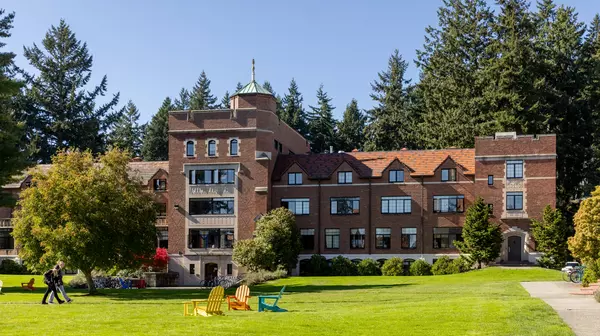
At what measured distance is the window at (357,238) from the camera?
66.6 m

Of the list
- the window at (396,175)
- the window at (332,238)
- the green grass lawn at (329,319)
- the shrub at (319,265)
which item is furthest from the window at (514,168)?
the green grass lawn at (329,319)

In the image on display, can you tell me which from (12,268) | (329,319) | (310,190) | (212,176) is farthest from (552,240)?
(12,268)

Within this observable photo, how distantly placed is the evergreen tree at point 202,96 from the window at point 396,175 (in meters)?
50.7

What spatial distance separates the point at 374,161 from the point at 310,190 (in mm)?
5945

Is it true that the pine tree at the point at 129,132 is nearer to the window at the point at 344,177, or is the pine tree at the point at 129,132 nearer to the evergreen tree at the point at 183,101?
the evergreen tree at the point at 183,101

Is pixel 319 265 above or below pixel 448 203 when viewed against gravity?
below

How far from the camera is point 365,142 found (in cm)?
9919

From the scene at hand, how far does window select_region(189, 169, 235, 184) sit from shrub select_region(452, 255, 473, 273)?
1939cm

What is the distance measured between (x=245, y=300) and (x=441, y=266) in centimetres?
3412

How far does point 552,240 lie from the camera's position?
59812 millimetres

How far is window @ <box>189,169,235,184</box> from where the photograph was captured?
67.8 meters

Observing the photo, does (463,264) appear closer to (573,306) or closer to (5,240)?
(573,306)

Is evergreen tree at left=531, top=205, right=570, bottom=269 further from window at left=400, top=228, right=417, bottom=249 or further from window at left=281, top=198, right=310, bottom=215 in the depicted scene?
window at left=281, top=198, right=310, bottom=215

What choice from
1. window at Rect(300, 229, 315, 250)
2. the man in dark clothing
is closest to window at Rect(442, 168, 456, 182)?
window at Rect(300, 229, 315, 250)
